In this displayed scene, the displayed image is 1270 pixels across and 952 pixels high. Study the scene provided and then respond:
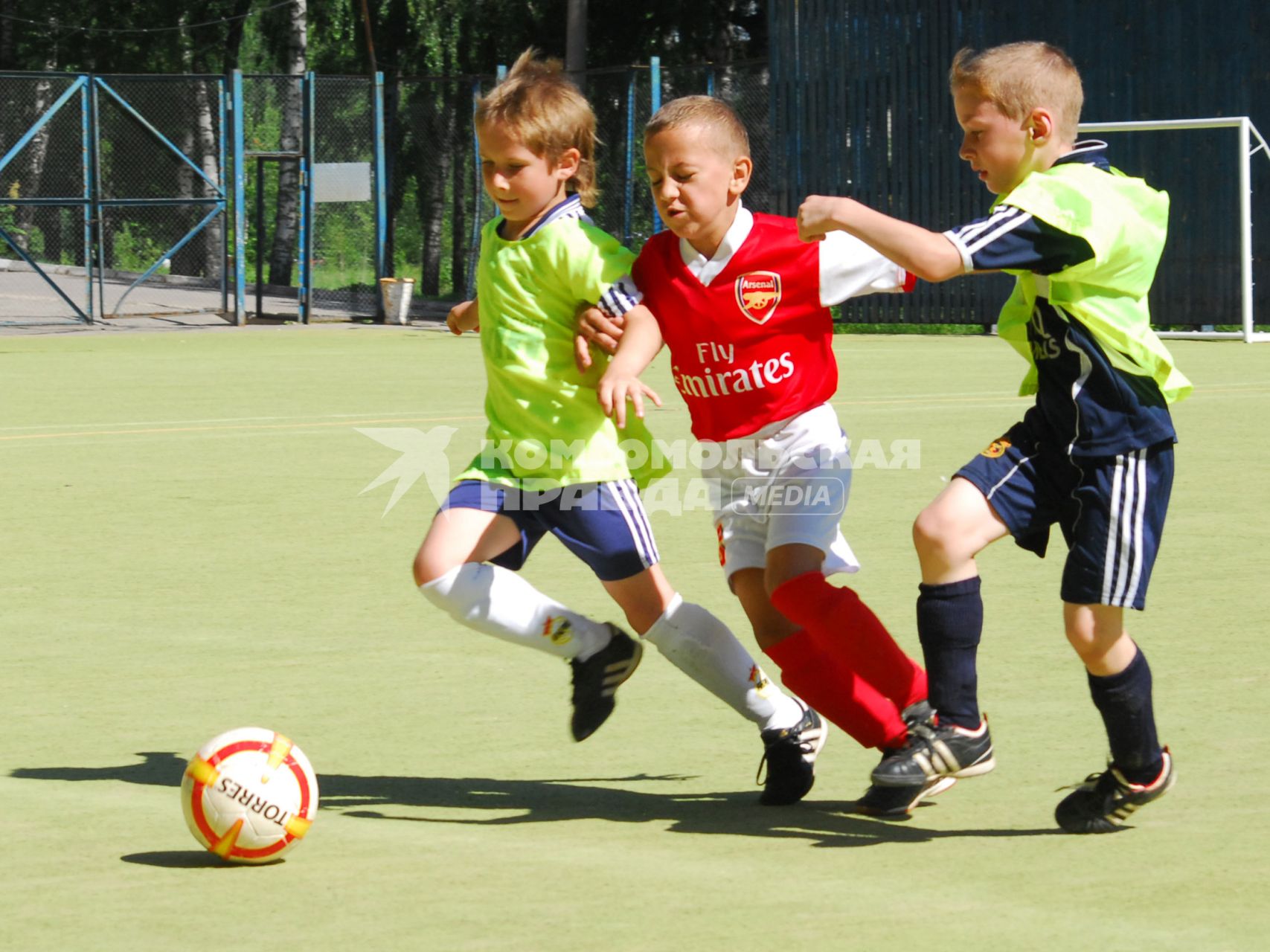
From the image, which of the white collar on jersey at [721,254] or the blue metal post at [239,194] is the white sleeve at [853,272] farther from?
the blue metal post at [239,194]

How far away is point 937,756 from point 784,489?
Result: 0.73 metres

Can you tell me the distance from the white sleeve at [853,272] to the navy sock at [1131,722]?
99 centimetres

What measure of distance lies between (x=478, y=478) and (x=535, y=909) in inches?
53.7

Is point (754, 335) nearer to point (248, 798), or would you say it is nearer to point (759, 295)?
point (759, 295)

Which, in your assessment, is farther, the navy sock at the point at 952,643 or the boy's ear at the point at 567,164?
the boy's ear at the point at 567,164

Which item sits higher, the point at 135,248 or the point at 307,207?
the point at 307,207

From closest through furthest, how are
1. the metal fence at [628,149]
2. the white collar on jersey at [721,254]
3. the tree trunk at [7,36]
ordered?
1. the white collar on jersey at [721,254]
2. the metal fence at [628,149]
3. the tree trunk at [7,36]

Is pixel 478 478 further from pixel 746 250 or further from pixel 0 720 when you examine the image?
pixel 0 720

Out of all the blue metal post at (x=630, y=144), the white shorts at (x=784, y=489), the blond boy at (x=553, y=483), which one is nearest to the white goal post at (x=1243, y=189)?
the blue metal post at (x=630, y=144)

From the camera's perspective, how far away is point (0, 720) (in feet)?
17.2

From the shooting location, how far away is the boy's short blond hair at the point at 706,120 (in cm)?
463

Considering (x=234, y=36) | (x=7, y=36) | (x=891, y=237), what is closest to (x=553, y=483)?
(x=891, y=237)

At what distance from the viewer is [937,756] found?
414 cm

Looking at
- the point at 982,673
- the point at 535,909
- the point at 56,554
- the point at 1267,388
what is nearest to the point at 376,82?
the point at 1267,388
